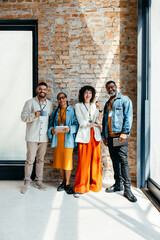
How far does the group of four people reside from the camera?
2938 mm

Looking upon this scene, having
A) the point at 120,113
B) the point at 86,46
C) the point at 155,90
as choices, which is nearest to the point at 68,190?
the point at 120,113

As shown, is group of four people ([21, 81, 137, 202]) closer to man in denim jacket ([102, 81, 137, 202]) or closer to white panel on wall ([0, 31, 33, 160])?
man in denim jacket ([102, 81, 137, 202])

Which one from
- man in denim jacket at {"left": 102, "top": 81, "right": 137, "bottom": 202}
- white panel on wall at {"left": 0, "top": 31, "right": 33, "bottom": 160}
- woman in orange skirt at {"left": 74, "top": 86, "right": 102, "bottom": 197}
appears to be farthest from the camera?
white panel on wall at {"left": 0, "top": 31, "right": 33, "bottom": 160}

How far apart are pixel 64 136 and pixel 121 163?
1.07 meters

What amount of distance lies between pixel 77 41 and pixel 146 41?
1315mm

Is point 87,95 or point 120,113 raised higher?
point 87,95

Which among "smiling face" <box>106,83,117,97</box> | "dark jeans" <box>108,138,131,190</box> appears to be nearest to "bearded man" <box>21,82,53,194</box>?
"smiling face" <box>106,83,117,97</box>

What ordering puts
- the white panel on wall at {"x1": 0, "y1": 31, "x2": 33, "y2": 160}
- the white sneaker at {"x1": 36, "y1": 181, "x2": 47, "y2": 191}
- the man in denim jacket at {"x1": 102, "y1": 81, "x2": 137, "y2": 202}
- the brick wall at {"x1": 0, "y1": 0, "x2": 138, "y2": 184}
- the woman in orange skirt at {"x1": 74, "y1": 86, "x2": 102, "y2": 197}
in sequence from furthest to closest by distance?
the white panel on wall at {"x1": 0, "y1": 31, "x2": 33, "y2": 160} < the brick wall at {"x1": 0, "y1": 0, "x2": 138, "y2": 184} < the white sneaker at {"x1": 36, "y1": 181, "x2": 47, "y2": 191} < the woman in orange skirt at {"x1": 74, "y1": 86, "x2": 102, "y2": 197} < the man in denim jacket at {"x1": 102, "y1": 81, "x2": 137, "y2": 202}

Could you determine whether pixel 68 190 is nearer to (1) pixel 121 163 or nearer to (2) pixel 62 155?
(2) pixel 62 155

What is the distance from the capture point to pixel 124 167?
288 cm

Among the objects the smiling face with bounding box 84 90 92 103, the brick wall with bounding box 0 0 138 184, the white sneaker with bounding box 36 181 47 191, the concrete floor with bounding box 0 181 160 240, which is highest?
the brick wall with bounding box 0 0 138 184

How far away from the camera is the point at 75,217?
229 cm

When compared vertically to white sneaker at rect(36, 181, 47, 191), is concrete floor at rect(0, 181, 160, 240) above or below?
below

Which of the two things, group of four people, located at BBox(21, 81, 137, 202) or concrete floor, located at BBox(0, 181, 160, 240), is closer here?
concrete floor, located at BBox(0, 181, 160, 240)
